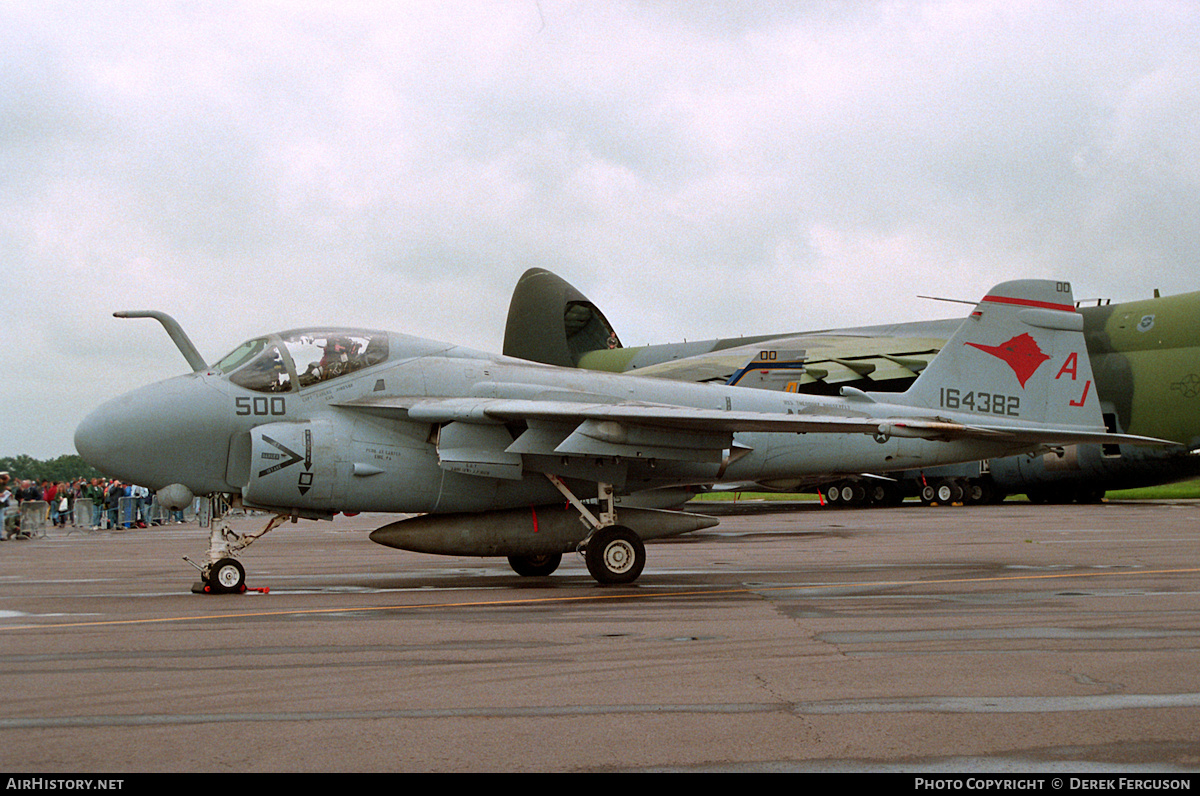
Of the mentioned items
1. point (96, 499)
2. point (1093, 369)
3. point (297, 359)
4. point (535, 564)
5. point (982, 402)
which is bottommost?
point (535, 564)

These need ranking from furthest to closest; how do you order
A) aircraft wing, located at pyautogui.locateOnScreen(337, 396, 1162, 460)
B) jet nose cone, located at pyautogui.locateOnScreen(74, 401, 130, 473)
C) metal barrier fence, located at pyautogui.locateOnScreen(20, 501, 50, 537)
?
metal barrier fence, located at pyautogui.locateOnScreen(20, 501, 50, 537), aircraft wing, located at pyautogui.locateOnScreen(337, 396, 1162, 460), jet nose cone, located at pyautogui.locateOnScreen(74, 401, 130, 473)

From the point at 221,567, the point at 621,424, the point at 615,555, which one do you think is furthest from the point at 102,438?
the point at 615,555

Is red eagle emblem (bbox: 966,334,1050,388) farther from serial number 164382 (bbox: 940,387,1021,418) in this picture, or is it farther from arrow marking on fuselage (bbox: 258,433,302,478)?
arrow marking on fuselage (bbox: 258,433,302,478)

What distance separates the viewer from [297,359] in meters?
→ 11.3

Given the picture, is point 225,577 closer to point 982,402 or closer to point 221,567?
point 221,567

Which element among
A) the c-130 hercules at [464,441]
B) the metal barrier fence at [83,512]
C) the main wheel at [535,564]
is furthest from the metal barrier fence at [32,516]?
the main wheel at [535,564]

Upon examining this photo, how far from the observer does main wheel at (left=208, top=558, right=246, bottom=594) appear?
10859mm

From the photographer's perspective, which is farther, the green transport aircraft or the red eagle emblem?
the green transport aircraft

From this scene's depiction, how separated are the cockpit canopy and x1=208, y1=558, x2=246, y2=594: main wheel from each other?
6.27 feet

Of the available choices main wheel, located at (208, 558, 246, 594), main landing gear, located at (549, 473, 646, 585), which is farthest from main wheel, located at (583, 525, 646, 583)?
main wheel, located at (208, 558, 246, 594)

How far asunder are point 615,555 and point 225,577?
422cm

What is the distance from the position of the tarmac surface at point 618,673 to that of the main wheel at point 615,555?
225 mm

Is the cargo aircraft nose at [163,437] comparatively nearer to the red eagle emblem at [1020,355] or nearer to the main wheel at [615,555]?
the main wheel at [615,555]

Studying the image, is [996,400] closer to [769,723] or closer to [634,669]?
[634,669]
